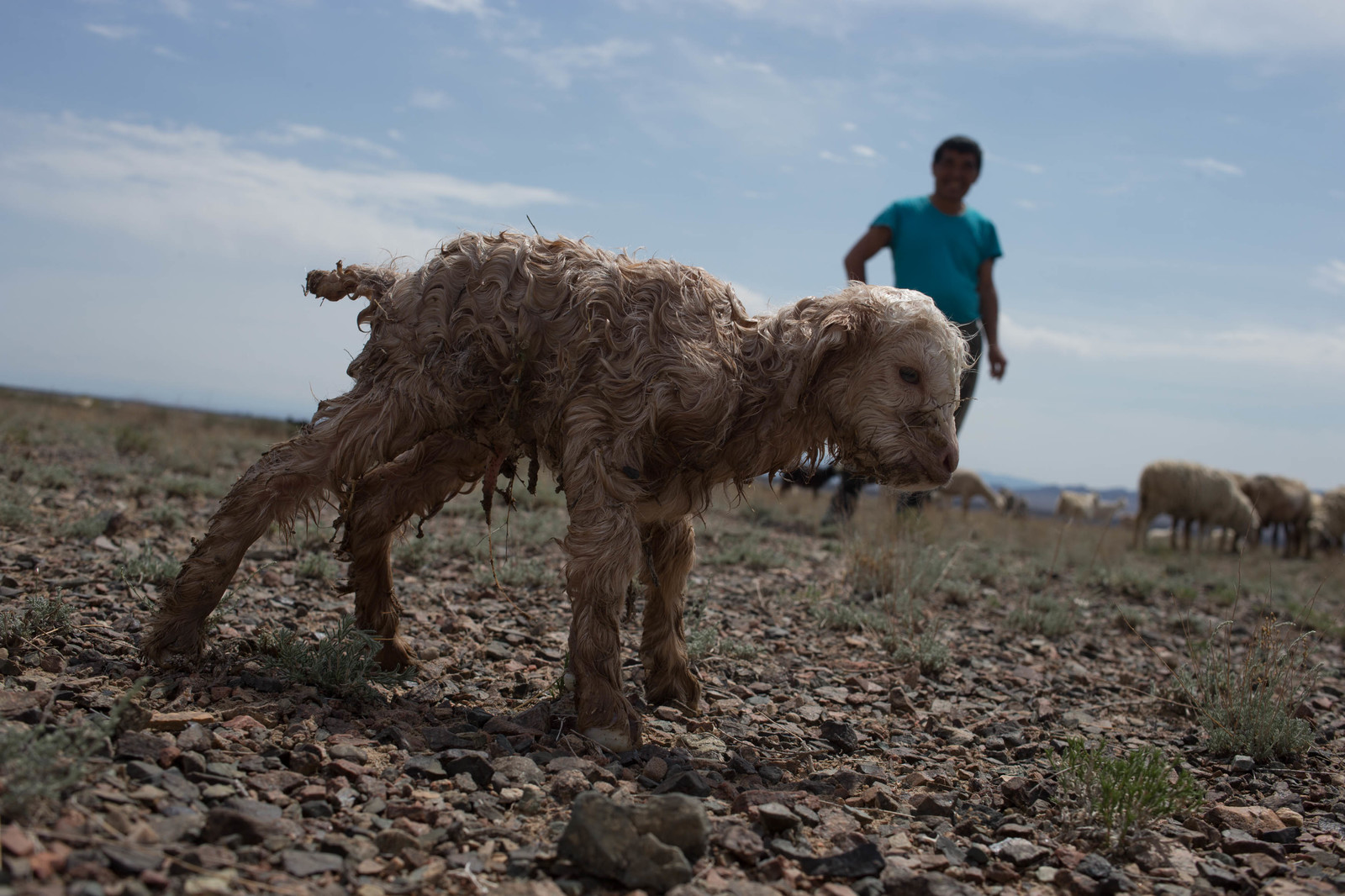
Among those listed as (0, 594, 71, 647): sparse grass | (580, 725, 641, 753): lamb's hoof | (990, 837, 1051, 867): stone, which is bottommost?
(990, 837, 1051, 867): stone

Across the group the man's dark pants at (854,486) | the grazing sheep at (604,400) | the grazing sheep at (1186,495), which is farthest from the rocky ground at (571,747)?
the grazing sheep at (1186,495)

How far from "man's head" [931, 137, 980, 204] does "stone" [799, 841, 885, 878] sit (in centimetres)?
746

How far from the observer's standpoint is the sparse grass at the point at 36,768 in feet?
7.66

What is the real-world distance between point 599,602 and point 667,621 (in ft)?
3.10

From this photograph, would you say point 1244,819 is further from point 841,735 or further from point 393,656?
point 393,656

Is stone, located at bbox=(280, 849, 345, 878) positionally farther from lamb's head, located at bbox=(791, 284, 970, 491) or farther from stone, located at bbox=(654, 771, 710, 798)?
lamb's head, located at bbox=(791, 284, 970, 491)

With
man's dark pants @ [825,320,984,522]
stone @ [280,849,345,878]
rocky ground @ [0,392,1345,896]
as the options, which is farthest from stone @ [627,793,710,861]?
man's dark pants @ [825,320,984,522]

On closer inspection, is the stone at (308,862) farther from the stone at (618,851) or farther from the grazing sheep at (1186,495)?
the grazing sheep at (1186,495)

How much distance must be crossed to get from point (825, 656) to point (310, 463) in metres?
3.38

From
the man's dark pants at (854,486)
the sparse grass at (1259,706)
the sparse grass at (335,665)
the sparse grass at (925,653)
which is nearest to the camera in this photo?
the sparse grass at (335,665)

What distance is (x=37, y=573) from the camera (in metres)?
5.36

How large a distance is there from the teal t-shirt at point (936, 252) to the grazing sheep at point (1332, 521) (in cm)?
2392

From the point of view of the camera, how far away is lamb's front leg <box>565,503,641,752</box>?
3693mm

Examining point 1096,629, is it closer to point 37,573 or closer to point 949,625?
point 949,625
